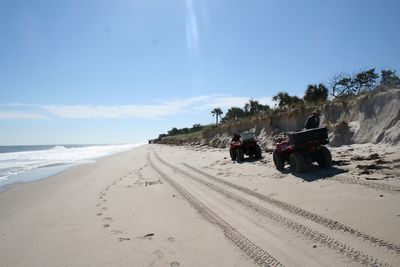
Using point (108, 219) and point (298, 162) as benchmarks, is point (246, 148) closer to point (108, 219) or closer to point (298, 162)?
point (298, 162)

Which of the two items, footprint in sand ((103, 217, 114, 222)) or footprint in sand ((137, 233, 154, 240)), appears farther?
footprint in sand ((103, 217, 114, 222))

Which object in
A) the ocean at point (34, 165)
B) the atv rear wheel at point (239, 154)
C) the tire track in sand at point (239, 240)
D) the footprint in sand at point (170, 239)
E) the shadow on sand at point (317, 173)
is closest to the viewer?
the tire track in sand at point (239, 240)

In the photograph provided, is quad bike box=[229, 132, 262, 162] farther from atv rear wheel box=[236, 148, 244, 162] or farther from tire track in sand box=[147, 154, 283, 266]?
tire track in sand box=[147, 154, 283, 266]

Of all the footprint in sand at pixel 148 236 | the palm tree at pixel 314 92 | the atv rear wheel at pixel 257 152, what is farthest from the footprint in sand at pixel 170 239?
the palm tree at pixel 314 92

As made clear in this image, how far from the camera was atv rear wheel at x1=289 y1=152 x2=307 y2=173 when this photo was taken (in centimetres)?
845

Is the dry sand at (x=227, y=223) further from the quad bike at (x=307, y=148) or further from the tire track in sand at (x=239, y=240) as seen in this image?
the quad bike at (x=307, y=148)

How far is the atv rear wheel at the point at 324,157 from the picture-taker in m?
8.60

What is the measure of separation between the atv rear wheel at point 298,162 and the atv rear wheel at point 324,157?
55 cm

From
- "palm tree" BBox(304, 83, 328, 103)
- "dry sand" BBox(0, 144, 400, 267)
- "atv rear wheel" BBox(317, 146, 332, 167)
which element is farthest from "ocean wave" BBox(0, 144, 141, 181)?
"palm tree" BBox(304, 83, 328, 103)

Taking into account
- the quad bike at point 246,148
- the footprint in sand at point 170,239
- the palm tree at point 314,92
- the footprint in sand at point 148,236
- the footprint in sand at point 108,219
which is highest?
the palm tree at point 314,92

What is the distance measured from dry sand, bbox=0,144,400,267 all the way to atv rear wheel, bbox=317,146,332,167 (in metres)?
0.23

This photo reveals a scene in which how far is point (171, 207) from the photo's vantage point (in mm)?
6551

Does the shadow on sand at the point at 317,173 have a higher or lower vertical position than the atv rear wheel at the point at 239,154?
lower

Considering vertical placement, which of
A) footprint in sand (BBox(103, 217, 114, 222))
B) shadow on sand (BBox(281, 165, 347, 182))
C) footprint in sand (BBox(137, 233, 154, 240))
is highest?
shadow on sand (BBox(281, 165, 347, 182))
